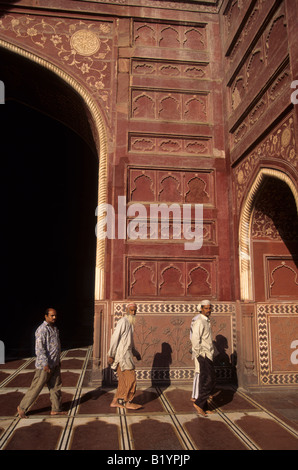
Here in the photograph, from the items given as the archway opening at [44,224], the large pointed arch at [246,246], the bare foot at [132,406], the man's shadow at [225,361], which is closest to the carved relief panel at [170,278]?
the large pointed arch at [246,246]

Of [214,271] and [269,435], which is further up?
[214,271]

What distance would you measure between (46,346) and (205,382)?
1.63 metres

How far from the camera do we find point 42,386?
340 centimetres

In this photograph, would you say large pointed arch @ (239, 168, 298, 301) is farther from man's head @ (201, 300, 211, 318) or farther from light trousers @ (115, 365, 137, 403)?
light trousers @ (115, 365, 137, 403)

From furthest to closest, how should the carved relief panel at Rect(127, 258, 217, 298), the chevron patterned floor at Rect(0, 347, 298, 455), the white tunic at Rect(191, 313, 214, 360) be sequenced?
the carved relief panel at Rect(127, 258, 217, 298) < the white tunic at Rect(191, 313, 214, 360) < the chevron patterned floor at Rect(0, 347, 298, 455)

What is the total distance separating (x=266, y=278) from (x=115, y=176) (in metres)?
2.53

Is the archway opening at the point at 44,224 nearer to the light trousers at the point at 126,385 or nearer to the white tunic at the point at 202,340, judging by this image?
the light trousers at the point at 126,385

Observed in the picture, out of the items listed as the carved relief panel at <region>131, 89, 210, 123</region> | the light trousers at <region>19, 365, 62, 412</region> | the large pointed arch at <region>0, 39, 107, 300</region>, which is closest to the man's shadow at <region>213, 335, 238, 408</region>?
the light trousers at <region>19, 365, 62, 412</region>

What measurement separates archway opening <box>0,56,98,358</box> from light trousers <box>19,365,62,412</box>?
541cm

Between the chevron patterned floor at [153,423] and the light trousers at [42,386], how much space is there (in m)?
0.12

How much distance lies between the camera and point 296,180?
3.38 metres

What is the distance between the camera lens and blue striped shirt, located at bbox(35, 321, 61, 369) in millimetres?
3398

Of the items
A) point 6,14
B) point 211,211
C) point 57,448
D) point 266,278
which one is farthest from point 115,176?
point 57,448
